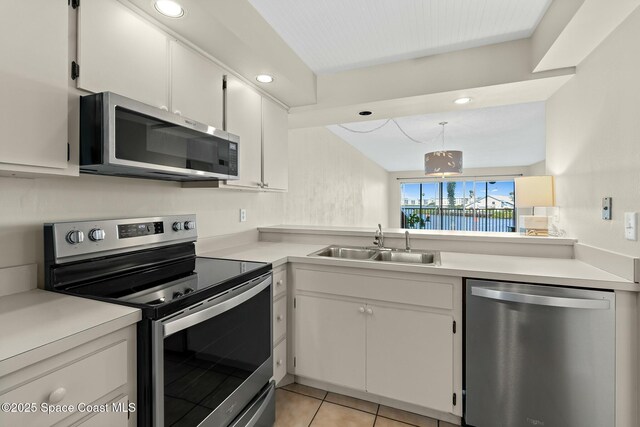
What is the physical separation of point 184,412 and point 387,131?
4409 mm

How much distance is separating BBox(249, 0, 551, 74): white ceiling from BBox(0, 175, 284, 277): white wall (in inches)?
47.4

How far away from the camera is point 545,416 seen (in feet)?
4.75

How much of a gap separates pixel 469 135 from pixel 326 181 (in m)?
Answer: 2.58

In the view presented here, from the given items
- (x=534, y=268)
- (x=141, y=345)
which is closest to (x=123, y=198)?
(x=141, y=345)

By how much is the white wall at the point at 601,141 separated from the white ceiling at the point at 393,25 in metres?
0.47

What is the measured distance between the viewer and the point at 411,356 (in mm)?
1709

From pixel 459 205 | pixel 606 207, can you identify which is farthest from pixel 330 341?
pixel 459 205

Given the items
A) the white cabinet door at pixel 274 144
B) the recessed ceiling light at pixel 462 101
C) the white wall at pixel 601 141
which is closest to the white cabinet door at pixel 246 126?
the white cabinet door at pixel 274 144

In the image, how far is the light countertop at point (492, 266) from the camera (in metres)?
1.40

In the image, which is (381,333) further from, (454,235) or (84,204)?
(84,204)

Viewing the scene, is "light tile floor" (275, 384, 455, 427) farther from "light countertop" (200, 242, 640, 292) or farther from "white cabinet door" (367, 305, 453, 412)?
"light countertop" (200, 242, 640, 292)

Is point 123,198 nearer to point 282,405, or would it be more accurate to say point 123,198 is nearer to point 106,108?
point 106,108

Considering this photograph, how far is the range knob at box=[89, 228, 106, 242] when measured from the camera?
1.28m

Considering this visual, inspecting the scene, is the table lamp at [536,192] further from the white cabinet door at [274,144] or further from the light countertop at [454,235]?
the white cabinet door at [274,144]
